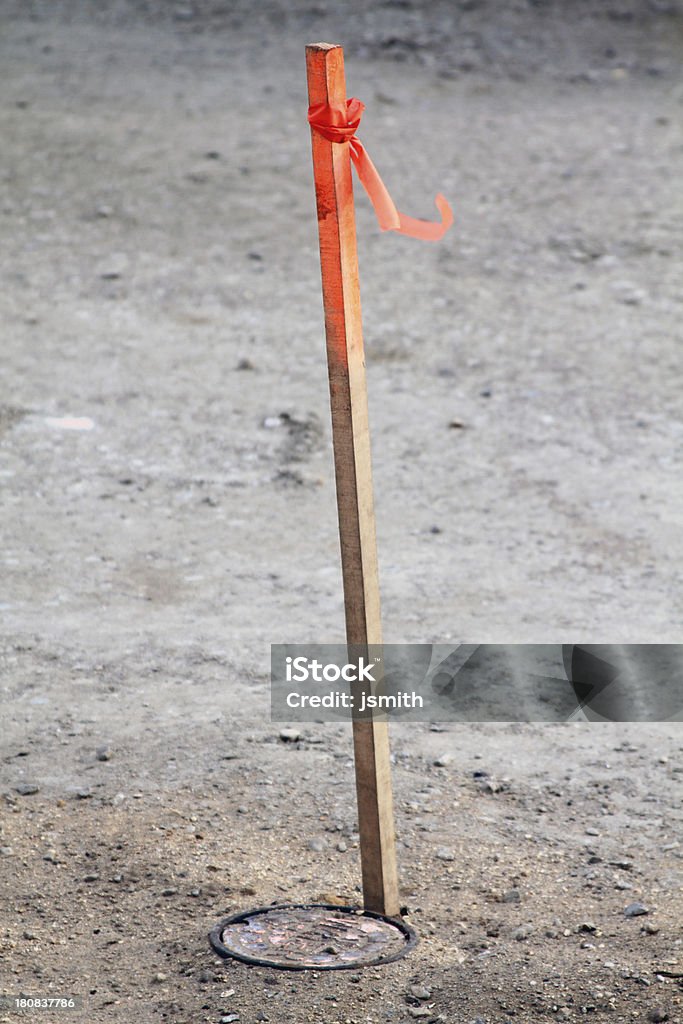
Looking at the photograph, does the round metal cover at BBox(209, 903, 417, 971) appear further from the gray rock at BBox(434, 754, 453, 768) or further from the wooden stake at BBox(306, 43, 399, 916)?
the gray rock at BBox(434, 754, 453, 768)

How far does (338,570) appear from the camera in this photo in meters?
4.75

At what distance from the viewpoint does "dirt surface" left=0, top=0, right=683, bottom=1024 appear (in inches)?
116

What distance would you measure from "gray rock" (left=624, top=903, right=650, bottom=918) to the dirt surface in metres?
0.02

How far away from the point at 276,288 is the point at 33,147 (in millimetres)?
2533

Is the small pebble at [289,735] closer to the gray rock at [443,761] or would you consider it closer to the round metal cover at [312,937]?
the gray rock at [443,761]

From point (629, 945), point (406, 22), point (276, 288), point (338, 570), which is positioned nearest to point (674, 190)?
point (276, 288)

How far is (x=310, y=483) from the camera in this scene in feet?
17.7

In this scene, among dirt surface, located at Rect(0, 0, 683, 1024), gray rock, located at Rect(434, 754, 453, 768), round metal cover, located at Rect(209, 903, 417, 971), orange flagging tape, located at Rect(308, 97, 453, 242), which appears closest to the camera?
orange flagging tape, located at Rect(308, 97, 453, 242)

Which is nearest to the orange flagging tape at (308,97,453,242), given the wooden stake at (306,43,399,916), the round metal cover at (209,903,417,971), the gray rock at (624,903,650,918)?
the wooden stake at (306,43,399,916)

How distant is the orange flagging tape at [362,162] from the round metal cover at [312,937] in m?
1.52

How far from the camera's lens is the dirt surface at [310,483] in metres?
2.95

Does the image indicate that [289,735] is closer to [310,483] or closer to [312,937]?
[312,937]

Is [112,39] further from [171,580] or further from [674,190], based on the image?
[171,580]

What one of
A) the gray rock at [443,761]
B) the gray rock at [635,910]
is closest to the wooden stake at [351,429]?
the gray rock at [635,910]
